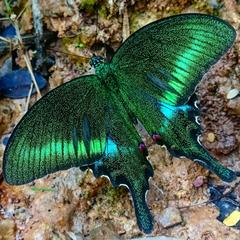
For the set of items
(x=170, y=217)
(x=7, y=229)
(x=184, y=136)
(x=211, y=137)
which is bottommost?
(x=7, y=229)

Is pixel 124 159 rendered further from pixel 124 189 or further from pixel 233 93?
pixel 233 93

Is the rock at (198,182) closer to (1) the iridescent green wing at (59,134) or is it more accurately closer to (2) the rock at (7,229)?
(1) the iridescent green wing at (59,134)

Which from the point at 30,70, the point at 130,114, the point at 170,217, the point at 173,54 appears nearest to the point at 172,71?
the point at 173,54

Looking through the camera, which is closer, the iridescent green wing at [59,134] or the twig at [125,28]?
the iridescent green wing at [59,134]

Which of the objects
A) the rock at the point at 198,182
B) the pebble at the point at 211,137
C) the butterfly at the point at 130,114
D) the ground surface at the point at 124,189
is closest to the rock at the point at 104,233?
the ground surface at the point at 124,189

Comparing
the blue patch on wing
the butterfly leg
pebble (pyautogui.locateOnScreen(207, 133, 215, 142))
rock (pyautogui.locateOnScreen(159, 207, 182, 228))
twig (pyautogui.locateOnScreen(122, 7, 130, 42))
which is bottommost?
rock (pyautogui.locateOnScreen(159, 207, 182, 228))

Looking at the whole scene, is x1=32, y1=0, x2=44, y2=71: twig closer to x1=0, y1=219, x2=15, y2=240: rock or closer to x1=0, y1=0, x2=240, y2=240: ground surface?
x1=0, y1=0, x2=240, y2=240: ground surface

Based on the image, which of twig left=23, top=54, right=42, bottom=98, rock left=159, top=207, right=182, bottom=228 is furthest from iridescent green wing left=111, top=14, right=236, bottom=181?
twig left=23, top=54, right=42, bottom=98
